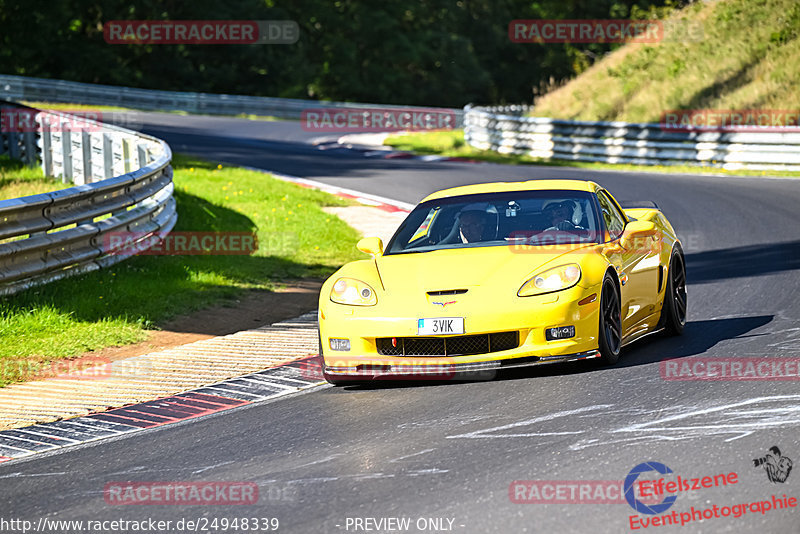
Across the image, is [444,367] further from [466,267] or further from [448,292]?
[466,267]

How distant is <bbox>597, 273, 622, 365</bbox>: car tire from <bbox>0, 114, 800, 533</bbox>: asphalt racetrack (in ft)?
0.37

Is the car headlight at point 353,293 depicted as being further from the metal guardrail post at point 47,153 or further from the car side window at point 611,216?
the metal guardrail post at point 47,153

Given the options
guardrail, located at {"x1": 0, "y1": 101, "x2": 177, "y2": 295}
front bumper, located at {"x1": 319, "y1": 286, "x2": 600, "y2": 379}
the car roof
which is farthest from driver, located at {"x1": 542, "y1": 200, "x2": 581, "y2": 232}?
guardrail, located at {"x1": 0, "y1": 101, "x2": 177, "y2": 295}

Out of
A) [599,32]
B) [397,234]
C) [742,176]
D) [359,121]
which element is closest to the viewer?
[397,234]

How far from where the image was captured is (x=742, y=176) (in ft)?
76.4

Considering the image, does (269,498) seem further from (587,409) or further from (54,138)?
(54,138)

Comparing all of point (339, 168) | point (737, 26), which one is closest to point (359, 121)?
point (737, 26)

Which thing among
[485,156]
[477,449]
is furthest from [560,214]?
[485,156]

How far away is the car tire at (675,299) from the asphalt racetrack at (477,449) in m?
0.19

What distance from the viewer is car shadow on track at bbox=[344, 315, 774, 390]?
784 cm

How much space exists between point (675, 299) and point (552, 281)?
195 centimetres

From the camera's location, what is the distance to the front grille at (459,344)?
24.5 feet

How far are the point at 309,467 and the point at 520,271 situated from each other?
2.45 metres

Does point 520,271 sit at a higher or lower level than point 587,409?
higher
